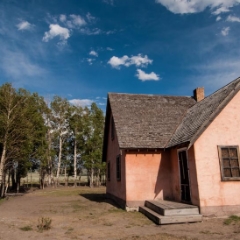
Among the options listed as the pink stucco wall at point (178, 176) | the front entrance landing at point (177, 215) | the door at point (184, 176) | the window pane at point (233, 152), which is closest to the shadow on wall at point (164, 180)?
the pink stucco wall at point (178, 176)

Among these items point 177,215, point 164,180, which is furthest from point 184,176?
point 177,215

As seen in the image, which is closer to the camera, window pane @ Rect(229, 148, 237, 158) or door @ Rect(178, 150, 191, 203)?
window pane @ Rect(229, 148, 237, 158)

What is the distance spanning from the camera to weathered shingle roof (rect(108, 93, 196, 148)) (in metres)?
13.1

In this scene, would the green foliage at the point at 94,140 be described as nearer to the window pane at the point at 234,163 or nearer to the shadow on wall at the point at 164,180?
the shadow on wall at the point at 164,180

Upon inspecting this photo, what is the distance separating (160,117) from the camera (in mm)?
15156

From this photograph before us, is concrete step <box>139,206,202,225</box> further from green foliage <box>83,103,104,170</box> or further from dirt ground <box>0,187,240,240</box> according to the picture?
green foliage <box>83,103,104,170</box>

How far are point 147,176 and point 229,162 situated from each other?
4.30 meters

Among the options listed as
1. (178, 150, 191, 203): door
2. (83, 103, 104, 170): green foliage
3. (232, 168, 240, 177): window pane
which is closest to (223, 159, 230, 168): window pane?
(232, 168, 240, 177): window pane

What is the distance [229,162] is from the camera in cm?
1035

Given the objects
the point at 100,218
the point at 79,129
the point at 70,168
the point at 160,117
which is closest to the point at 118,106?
the point at 160,117

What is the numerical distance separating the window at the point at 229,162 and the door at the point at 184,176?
1.80 meters

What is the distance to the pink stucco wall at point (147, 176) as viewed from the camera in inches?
492

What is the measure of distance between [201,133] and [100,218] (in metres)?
5.87

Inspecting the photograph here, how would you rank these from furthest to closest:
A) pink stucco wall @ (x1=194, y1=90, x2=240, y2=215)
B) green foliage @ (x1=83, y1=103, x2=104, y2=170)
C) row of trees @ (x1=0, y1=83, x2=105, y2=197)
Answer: green foliage @ (x1=83, y1=103, x2=104, y2=170)
row of trees @ (x1=0, y1=83, x2=105, y2=197)
pink stucco wall @ (x1=194, y1=90, x2=240, y2=215)
